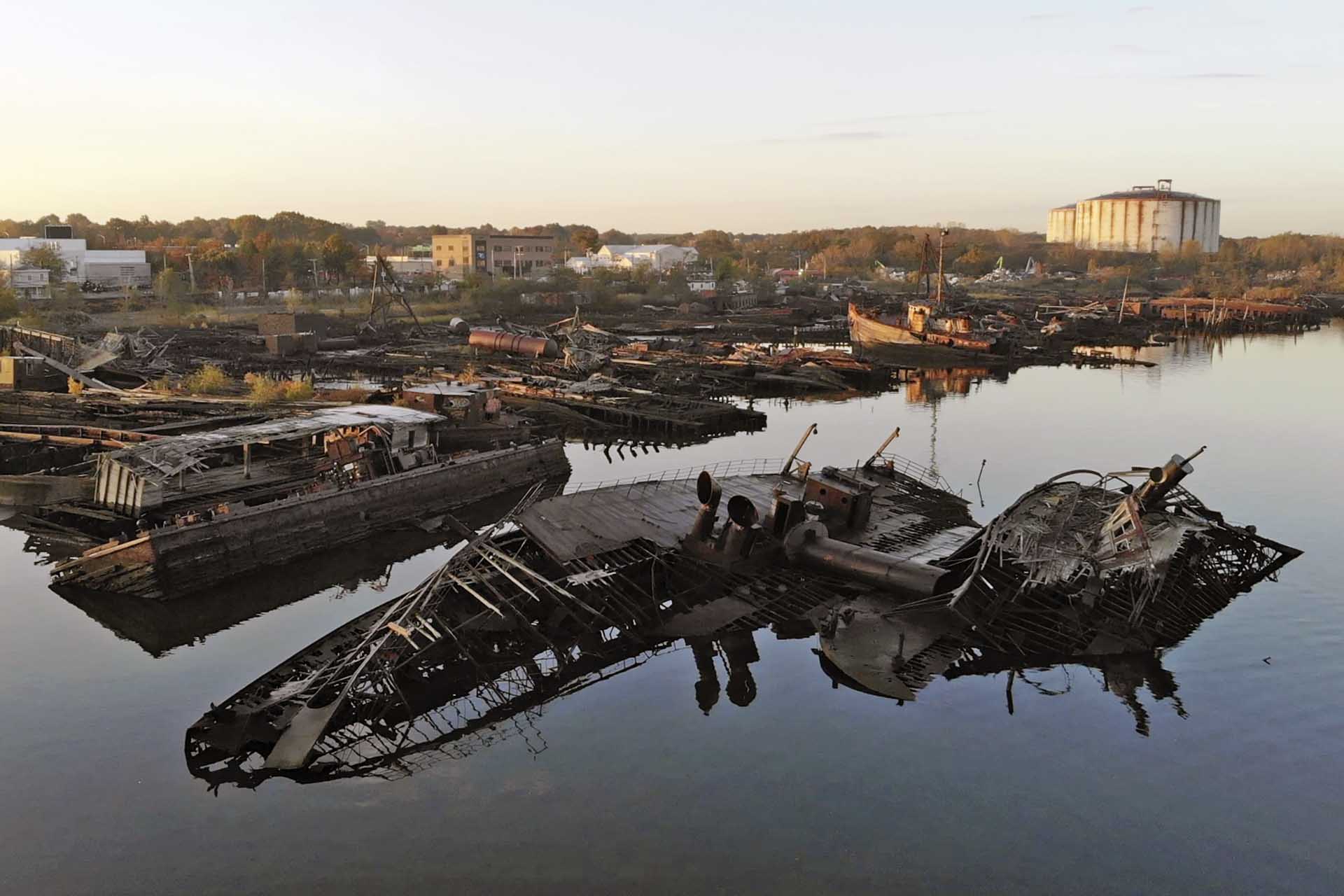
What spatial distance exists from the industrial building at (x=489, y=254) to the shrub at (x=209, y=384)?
79.2m

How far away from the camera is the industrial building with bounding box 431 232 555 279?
415ft

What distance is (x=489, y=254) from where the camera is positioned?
128500 millimetres

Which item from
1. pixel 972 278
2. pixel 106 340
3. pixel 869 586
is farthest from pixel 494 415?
pixel 972 278

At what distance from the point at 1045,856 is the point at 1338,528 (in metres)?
21.7

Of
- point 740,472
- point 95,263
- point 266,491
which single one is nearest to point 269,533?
point 266,491

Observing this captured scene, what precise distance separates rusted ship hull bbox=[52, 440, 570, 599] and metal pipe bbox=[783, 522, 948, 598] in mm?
12078

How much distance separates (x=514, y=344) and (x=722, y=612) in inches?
1833

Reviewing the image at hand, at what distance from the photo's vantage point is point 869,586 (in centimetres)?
2214

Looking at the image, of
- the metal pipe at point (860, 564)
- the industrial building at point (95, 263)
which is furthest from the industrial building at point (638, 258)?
the metal pipe at point (860, 564)

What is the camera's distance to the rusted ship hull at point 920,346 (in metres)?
73.2

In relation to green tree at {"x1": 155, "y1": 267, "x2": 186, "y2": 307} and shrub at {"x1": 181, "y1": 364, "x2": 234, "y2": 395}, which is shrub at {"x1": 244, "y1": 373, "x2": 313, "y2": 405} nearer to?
shrub at {"x1": 181, "y1": 364, "x2": 234, "y2": 395}

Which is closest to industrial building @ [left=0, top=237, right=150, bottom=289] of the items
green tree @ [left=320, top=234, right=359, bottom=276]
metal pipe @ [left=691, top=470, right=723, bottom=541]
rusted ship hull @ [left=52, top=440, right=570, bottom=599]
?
green tree @ [left=320, top=234, right=359, bottom=276]

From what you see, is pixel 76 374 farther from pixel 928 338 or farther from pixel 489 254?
pixel 489 254

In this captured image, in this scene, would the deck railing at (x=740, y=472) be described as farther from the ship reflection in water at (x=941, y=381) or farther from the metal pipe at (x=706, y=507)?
the ship reflection in water at (x=941, y=381)
